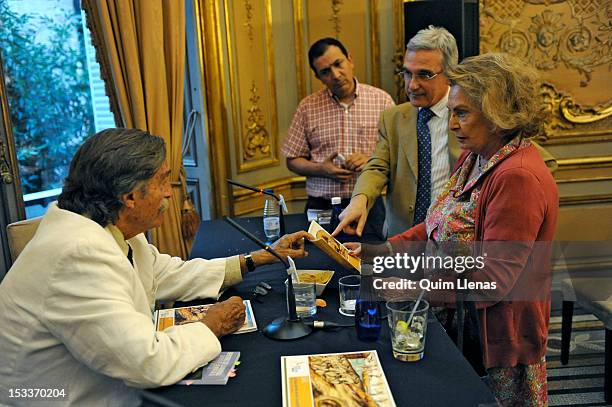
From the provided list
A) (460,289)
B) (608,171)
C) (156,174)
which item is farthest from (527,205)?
(608,171)

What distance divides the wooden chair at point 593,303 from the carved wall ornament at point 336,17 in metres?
2.27

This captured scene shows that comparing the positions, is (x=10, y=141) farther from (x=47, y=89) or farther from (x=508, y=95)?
(x=508, y=95)

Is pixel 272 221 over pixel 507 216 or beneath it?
beneath

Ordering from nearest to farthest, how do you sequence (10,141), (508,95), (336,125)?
(508,95) < (10,141) < (336,125)

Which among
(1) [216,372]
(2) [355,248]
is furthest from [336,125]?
(1) [216,372]

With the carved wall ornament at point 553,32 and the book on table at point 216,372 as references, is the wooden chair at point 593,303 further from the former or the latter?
the book on table at point 216,372

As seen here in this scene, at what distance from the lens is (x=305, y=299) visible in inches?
71.9

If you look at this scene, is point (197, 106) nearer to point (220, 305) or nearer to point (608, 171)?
point (220, 305)

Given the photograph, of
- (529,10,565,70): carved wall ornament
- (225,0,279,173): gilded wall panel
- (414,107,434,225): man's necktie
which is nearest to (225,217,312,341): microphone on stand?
(414,107,434,225): man's necktie

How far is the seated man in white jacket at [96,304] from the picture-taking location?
140 centimetres

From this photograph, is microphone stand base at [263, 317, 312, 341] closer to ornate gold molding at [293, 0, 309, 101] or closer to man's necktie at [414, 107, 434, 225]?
man's necktie at [414, 107, 434, 225]

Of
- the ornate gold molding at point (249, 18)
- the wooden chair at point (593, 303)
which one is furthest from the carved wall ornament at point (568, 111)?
the ornate gold molding at point (249, 18)

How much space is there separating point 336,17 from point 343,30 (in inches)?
4.0

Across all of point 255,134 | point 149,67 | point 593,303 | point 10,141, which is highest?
point 149,67
